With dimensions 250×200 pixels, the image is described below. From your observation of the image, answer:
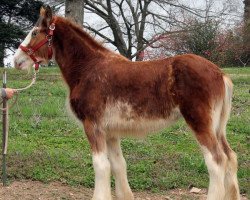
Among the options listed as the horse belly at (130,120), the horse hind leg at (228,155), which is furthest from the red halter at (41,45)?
the horse hind leg at (228,155)

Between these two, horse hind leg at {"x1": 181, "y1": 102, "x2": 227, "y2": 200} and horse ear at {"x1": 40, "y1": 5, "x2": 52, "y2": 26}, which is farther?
horse ear at {"x1": 40, "y1": 5, "x2": 52, "y2": 26}

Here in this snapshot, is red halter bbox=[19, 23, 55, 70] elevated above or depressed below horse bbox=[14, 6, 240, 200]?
above

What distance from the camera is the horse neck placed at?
20.8 ft

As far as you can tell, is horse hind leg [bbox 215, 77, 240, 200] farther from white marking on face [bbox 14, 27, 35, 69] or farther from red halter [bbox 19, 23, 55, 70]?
white marking on face [bbox 14, 27, 35, 69]

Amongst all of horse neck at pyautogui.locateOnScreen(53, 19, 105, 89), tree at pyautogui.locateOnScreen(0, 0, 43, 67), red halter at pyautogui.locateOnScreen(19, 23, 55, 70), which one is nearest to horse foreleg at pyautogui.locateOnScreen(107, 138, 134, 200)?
horse neck at pyautogui.locateOnScreen(53, 19, 105, 89)

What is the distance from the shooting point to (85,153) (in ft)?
27.3

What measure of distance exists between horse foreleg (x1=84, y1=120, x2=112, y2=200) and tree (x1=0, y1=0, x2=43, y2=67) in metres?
18.5

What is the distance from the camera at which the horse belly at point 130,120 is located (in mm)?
5961

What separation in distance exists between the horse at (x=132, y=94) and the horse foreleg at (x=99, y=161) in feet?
0.04

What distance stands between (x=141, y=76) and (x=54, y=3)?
19.9 metres

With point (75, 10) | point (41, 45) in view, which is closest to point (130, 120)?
point (41, 45)

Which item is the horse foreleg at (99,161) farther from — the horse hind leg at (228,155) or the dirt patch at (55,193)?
the horse hind leg at (228,155)

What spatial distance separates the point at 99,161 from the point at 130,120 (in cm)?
56

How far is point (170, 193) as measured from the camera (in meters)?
7.12
